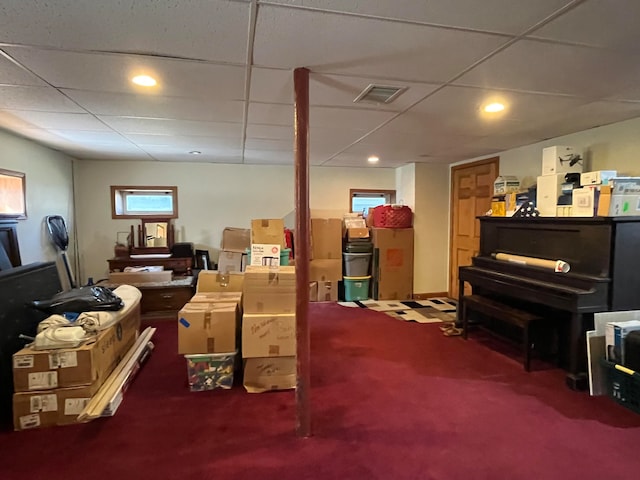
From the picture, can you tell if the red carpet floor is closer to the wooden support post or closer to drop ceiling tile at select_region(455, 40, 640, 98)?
the wooden support post

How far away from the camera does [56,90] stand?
2338 millimetres

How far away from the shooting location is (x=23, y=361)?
2109 mm

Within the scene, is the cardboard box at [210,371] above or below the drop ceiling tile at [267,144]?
below

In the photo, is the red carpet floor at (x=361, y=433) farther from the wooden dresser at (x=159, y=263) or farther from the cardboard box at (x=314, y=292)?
the cardboard box at (x=314, y=292)

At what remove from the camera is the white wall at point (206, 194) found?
5.28 meters

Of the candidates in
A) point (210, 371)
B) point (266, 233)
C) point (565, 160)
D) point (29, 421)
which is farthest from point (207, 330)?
point (565, 160)

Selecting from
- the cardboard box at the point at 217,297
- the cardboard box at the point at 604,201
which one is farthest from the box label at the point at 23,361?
the cardboard box at the point at 604,201

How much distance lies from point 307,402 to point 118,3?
211cm

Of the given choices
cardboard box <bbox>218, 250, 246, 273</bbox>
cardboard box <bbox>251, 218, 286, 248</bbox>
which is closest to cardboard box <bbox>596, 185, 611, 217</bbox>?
cardboard box <bbox>251, 218, 286, 248</bbox>

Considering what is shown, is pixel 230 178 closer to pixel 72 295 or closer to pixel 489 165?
pixel 72 295

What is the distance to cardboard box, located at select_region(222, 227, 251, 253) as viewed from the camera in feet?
17.6

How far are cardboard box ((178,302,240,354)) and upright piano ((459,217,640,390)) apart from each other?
8.00ft

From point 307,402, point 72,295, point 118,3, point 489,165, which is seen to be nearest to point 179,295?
point 72,295

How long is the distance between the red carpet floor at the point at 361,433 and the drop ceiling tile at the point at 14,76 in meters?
2.10
